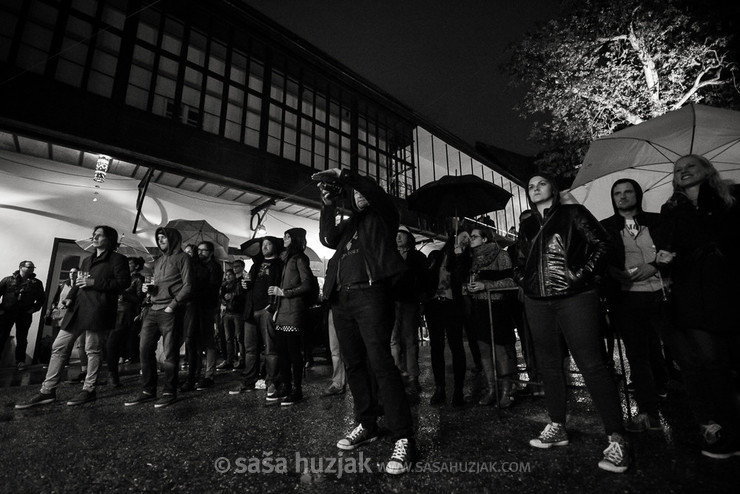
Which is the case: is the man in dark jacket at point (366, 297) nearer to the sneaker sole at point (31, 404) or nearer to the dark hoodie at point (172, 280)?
the dark hoodie at point (172, 280)

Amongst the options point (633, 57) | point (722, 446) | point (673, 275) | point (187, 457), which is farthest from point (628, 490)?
point (633, 57)

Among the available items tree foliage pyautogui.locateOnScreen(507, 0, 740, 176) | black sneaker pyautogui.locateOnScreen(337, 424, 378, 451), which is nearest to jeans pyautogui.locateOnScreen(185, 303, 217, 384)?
black sneaker pyautogui.locateOnScreen(337, 424, 378, 451)

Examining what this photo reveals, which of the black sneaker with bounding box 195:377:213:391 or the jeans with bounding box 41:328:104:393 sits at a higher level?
the jeans with bounding box 41:328:104:393

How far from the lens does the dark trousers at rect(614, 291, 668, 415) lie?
2762mm

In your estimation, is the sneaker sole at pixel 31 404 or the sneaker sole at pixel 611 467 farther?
the sneaker sole at pixel 31 404

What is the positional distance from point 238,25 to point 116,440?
11899 mm

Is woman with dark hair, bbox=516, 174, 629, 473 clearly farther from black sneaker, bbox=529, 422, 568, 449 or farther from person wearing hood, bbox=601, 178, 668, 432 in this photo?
person wearing hood, bbox=601, 178, 668, 432

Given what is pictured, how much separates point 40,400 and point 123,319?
81.7 inches

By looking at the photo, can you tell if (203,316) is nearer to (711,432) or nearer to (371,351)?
(371,351)

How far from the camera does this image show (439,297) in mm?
3934

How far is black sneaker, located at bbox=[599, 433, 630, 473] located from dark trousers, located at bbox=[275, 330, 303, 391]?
3.08 m

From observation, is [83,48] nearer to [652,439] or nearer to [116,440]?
[116,440]

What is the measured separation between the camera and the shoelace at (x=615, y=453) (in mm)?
2059

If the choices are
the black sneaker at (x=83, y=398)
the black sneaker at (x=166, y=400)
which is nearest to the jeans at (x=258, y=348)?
the black sneaker at (x=166, y=400)
